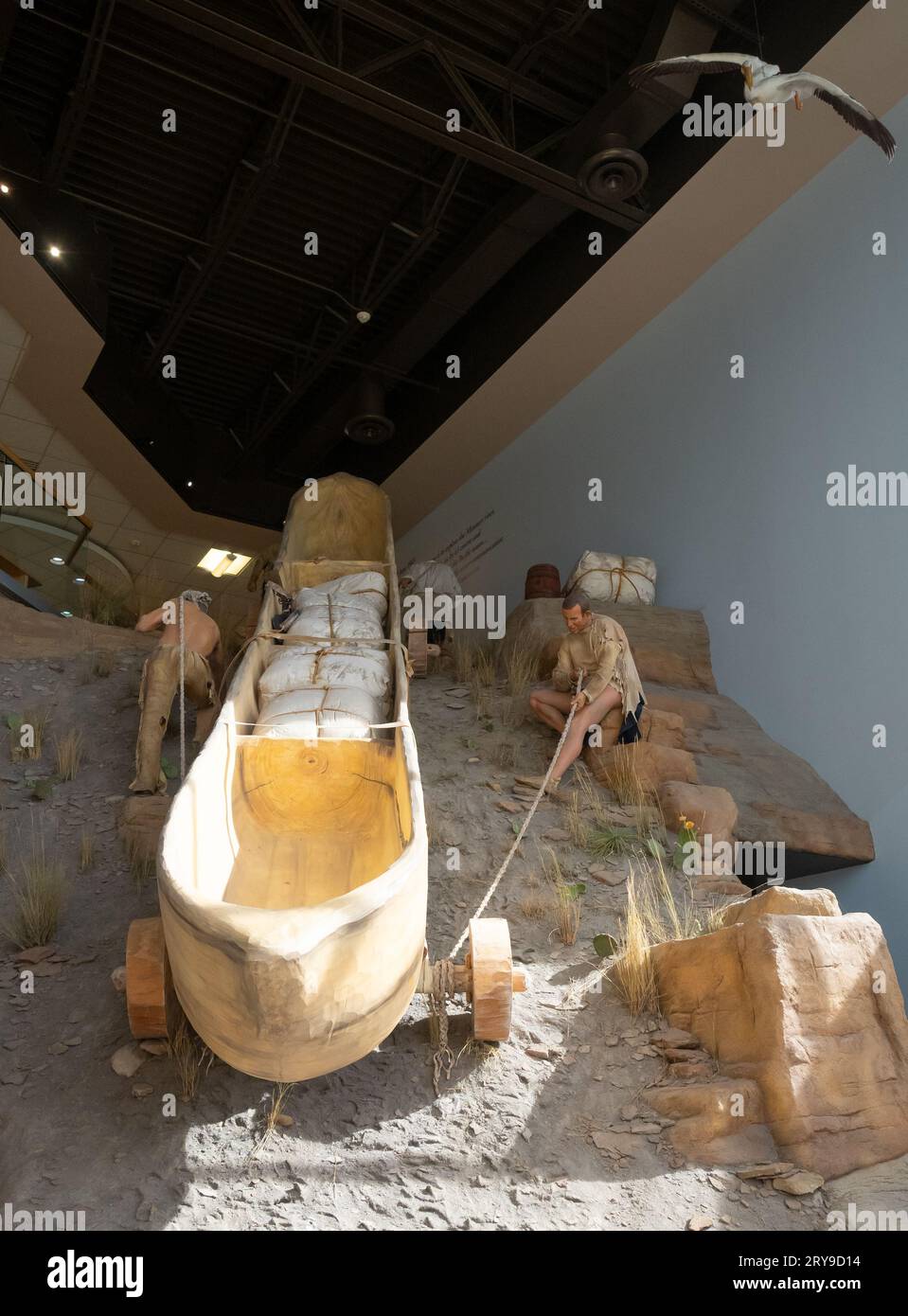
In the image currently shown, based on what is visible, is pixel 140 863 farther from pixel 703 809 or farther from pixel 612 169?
pixel 612 169

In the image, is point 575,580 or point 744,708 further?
point 575,580

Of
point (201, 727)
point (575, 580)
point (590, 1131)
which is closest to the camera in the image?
point (590, 1131)

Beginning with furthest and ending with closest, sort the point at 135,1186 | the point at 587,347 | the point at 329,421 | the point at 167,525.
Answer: the point at 167,525, the point at 329,421, the point at 587,347, the point at 135,1186

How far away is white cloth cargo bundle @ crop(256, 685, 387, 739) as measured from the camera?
5.19m

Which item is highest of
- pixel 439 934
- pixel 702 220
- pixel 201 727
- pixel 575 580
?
pixel 702 220

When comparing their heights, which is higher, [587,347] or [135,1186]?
[587,347]

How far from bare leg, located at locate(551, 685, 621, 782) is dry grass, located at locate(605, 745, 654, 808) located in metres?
0.23

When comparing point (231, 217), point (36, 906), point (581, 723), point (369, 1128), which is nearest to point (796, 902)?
point (369, 1128)

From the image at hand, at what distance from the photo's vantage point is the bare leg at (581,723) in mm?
6496

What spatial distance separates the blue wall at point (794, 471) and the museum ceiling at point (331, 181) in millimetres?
1035

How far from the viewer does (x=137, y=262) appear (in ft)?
36.7

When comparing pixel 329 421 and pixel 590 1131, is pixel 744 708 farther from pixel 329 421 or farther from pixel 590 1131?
pixel 329 421

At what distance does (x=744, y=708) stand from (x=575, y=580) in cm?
177

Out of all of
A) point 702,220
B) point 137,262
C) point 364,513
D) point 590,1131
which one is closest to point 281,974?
point 590,1131
